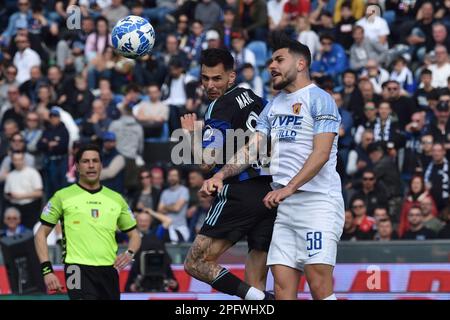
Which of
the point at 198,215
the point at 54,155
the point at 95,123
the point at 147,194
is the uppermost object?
the point at 95,123

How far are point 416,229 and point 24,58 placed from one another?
9.80 m

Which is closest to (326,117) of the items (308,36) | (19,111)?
(308,36)

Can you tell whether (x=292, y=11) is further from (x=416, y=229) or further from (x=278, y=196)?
(x=278, y=196)

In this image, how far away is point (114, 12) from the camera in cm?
2417

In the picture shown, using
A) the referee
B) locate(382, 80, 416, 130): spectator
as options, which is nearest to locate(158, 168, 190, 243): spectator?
locate(382, 80, 416, 130): spectator

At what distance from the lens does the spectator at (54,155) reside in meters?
20.8

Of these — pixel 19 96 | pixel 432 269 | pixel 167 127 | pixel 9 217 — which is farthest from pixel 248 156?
pixel 19 96

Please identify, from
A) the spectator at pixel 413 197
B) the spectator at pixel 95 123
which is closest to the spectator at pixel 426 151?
the spectator at pixel 413 197

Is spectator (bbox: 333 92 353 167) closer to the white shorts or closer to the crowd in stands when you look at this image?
the crowd in stands

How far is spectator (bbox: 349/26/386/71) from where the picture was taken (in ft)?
70.3

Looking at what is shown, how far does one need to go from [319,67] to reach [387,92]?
195cm

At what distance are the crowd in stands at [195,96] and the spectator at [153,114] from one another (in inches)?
1.0
